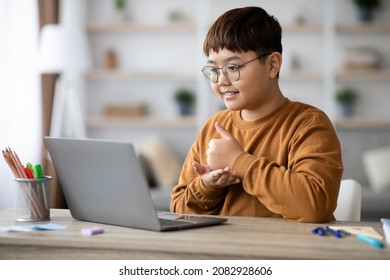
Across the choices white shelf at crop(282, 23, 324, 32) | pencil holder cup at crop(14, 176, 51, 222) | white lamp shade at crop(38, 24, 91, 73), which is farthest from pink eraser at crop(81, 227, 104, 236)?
white shelf at crop(282, 23, 324, 32)

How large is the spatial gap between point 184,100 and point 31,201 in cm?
444

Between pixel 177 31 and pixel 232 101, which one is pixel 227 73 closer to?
pixel 232 101

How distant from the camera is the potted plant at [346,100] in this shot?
593cm

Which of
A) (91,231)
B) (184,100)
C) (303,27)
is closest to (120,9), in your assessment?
(184,100)

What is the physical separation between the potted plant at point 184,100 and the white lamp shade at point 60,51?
124 cm

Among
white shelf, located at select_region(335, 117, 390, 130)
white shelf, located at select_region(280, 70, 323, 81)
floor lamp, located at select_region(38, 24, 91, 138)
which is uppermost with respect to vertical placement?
floor lamp, located at select_region(38, 24, 91, 138)

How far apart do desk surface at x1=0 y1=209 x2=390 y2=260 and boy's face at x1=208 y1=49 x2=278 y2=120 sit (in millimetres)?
390

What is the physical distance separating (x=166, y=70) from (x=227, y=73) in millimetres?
4493

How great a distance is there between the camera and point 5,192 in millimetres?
4496

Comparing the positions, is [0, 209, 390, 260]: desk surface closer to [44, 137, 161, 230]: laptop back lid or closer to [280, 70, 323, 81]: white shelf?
[44, 137, 161, 230]: laptop back lid

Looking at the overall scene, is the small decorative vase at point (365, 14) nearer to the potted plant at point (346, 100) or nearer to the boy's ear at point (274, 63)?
the potted plant at point (346, 100)

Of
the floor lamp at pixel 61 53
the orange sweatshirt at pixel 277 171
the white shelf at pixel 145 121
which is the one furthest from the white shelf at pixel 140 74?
the orange sweatshirt at pixel 277 171

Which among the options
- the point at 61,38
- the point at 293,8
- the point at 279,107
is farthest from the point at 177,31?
the point at 279,107

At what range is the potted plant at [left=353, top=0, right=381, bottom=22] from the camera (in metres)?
5.88
